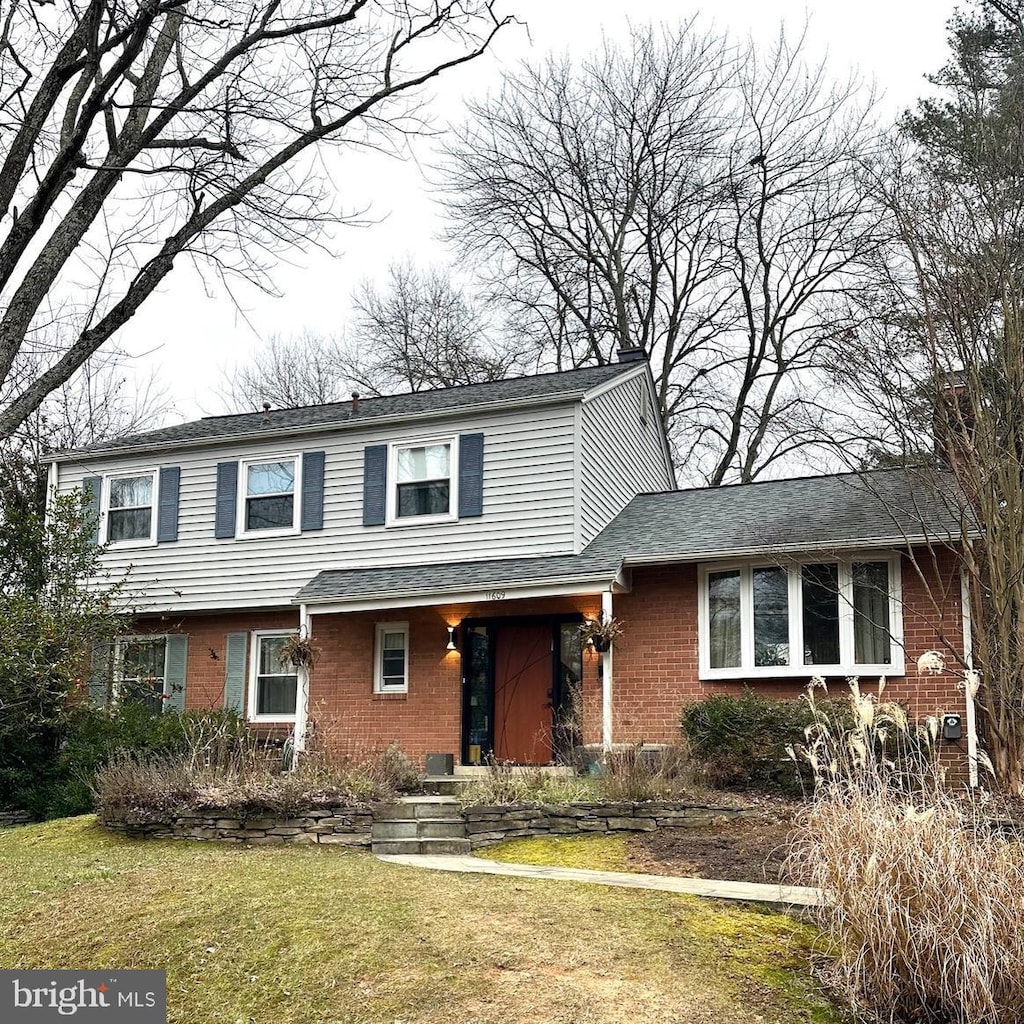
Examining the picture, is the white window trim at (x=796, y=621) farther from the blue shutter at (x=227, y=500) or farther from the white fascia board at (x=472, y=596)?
the blue shutter at (x=227, y=500)

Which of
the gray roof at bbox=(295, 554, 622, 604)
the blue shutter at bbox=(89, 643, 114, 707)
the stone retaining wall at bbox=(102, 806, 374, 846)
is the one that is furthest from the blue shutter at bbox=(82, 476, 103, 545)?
the stone retaining wall at bbox=(102, 806, 374, 846)

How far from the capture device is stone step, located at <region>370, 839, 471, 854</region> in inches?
431

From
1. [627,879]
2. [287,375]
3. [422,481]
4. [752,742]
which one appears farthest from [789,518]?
[287,375]

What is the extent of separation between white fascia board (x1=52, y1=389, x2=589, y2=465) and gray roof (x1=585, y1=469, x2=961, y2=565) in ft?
7.08

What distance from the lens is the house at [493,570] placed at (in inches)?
561

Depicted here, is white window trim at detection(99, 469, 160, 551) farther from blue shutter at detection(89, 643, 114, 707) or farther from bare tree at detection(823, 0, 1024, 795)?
bare tree at detection(823, 0, 1024, 795)

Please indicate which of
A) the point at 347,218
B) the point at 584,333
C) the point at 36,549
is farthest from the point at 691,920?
the point at 584,333

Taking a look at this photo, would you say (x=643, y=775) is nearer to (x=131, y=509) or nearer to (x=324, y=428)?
(x=324, y=428)

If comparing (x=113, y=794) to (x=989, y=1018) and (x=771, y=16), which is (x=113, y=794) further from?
(x=771, y=16)

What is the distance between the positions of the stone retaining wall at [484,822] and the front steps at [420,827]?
13 cm

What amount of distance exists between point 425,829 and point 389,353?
72.5 ft

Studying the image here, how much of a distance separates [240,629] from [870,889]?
46.5 ft

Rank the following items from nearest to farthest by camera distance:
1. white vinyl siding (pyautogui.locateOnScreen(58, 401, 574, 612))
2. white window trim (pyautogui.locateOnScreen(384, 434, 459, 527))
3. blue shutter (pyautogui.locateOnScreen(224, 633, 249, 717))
Answer: white vinyl siding (pyautogui.locateOnScreen(58, 401, 574, 612)) → white window trim (pyautogui.locateOnScreen(384, 434, 459, 527)) → blue shutter (pyautogui.locateOnScreen(224, 633, 249, 717))

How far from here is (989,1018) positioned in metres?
5.59
